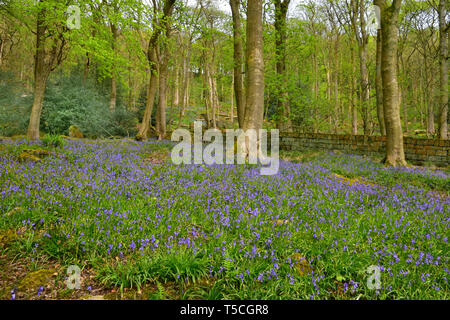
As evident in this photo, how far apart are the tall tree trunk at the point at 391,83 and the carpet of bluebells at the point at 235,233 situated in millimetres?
4695

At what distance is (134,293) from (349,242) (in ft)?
8.29

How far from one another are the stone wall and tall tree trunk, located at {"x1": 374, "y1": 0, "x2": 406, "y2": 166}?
7.93 ft

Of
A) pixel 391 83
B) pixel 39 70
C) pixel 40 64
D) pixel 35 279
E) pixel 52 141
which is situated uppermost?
pixel 40 64

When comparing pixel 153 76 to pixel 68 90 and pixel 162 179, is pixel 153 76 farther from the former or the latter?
pixel 162 179

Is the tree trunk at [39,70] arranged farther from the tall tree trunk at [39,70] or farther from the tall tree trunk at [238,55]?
the tall tree trunk at [238,55]

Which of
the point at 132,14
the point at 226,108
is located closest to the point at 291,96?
the point at 132,14

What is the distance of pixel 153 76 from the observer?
50.3ft

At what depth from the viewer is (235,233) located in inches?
133

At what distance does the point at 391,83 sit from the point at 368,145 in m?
4.07

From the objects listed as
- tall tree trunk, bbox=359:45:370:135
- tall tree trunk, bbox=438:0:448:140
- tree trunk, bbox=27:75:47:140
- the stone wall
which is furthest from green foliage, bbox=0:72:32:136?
tall tree trunk, bbox=438:0:448:140

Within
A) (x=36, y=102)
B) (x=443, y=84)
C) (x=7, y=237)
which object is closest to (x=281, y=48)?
(x=443, y=84)

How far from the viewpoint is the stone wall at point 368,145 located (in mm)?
10684

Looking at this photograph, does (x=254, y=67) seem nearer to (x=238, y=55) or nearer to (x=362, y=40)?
(x=238, y=55)
